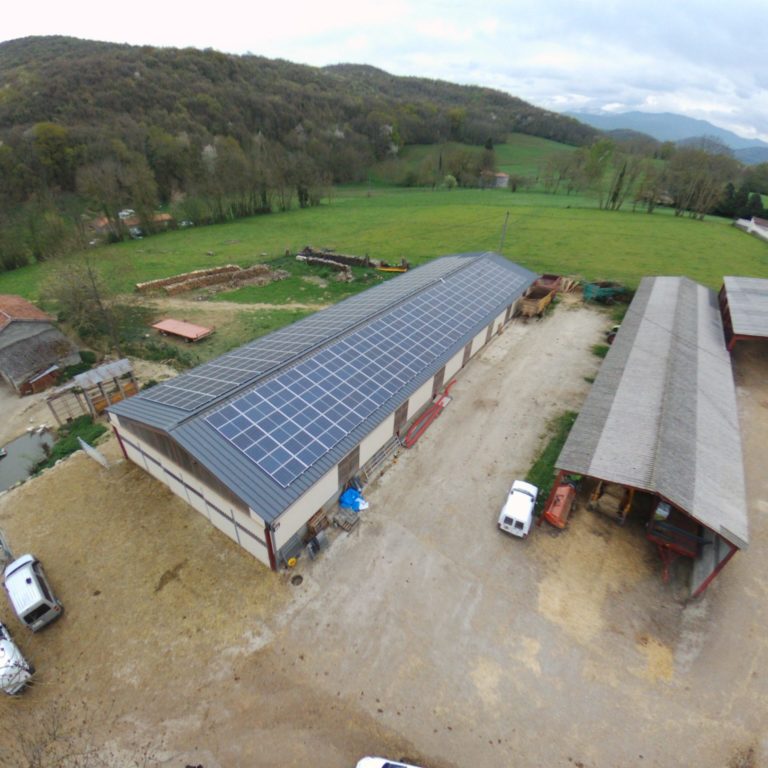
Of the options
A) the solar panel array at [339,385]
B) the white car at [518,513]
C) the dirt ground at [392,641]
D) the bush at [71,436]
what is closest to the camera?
the dirt ground at [392,641]

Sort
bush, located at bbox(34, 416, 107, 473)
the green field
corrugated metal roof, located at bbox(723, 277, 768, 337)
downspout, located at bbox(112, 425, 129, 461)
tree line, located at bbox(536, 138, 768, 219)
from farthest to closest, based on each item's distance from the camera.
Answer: tree line, located at bbox(536, 138, 768, 219)
the green field
corrugated metal roof, located at bbox(723, 277, 768, 337)
bush, located at bbox(34, 416, 107, 473)
downspout, located at bbox(112, 425, 129, 461)

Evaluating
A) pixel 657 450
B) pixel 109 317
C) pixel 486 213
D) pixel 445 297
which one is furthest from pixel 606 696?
pixel 486 213

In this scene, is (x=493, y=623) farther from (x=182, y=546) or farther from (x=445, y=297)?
(x=445, y=297)

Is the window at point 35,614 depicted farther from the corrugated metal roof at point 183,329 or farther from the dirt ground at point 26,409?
the corrugated metal roof at point 183,329

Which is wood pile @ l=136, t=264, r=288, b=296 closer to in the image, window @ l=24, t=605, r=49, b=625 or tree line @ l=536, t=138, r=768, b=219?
window @ l=24, t=605, r=49, b=625

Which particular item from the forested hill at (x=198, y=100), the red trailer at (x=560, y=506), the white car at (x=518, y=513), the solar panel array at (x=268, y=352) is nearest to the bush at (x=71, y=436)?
the solar panel array at (x=268, y=352)

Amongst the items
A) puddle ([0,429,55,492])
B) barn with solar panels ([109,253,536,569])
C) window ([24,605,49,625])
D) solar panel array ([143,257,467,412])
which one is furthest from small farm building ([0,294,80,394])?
window ([24,605,49,625])
